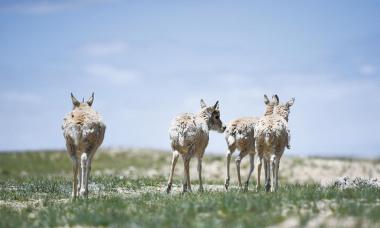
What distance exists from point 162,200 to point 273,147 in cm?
398

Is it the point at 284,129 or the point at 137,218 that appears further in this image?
the point at 284,129

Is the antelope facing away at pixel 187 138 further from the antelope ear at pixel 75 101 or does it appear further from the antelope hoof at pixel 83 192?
the antelope ear at pixel 75 101

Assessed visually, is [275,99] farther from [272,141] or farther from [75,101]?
[75,101]

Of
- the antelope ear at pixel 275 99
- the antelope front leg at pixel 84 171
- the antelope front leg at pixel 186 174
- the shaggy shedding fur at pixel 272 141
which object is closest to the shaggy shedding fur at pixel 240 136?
the antelope ear at pixel 275 99

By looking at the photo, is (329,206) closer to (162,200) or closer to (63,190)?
(162,200)

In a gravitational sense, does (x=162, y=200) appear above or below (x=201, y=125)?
below

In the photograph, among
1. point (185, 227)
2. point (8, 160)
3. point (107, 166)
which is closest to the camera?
point (185, 227)

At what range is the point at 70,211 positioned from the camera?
14.6 metres

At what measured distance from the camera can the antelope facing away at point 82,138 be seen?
17375 millimetres

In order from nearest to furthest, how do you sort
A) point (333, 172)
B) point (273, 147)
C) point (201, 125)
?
point (273, 147), point (201, 125), point (333, 172)

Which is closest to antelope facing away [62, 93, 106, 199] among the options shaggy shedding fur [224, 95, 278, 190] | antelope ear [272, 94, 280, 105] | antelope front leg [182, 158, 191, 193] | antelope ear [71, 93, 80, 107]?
antelope ear [71, 93, 80, 107]

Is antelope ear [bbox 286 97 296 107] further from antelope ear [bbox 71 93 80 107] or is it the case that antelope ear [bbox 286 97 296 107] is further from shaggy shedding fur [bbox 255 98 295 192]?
antelope ear [bbox 71 93 80 107]

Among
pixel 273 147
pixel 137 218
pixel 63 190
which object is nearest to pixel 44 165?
pixel 63 190

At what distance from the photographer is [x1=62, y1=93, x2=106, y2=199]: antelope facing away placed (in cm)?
1738
